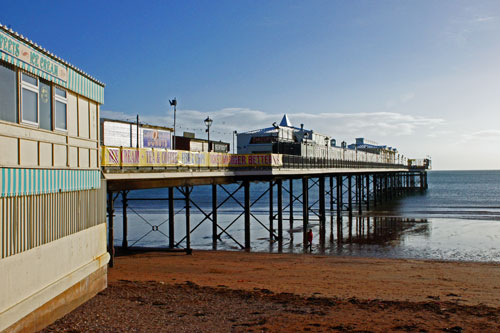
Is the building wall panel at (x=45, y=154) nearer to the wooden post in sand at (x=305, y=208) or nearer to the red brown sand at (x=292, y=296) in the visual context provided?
the red brown sand at (x=292, y=296)

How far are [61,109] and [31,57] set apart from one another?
1582 mm

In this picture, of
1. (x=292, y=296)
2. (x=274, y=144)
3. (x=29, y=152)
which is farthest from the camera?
(x=274, y=144)

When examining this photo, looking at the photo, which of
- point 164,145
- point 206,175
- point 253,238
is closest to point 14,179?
point 206,175

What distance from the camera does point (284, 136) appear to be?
3869 cm

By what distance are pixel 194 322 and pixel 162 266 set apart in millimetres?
8648

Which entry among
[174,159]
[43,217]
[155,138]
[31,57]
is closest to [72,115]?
[31,57]

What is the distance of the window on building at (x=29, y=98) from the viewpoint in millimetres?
9047

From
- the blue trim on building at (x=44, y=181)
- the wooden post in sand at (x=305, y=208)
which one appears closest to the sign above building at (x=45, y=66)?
the blue trim on building at (x=44, y=181)

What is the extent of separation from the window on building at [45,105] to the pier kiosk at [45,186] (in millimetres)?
22

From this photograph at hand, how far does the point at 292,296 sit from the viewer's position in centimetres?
1323

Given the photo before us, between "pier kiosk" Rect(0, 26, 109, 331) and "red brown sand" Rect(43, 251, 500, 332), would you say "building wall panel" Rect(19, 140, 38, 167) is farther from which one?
"red brown sand" Rect(43, 251, 500, 332)

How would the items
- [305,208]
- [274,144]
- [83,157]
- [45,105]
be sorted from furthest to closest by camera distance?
[274,144], [305,208], [83,157], [45,105]

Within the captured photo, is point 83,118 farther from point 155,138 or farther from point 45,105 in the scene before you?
→ point 155,138

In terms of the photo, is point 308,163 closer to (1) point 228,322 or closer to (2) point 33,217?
(1) point 228,322
